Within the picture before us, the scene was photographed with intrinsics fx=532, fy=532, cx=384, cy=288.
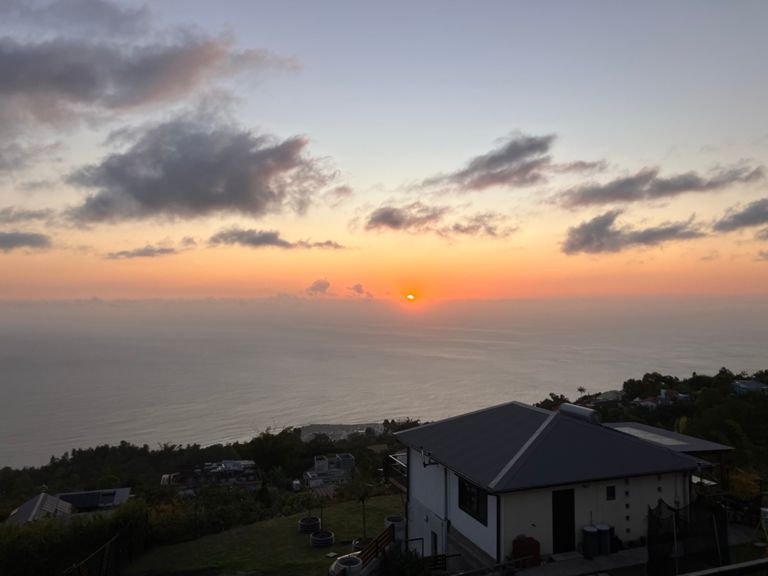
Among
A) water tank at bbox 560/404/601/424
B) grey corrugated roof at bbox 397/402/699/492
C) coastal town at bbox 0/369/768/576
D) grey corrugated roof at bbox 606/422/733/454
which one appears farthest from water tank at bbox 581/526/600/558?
grey corrugated roof at bbox 606/422/733/454

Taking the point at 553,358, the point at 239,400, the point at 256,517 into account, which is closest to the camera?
the point at 256,517

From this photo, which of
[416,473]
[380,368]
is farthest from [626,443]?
[380,368]

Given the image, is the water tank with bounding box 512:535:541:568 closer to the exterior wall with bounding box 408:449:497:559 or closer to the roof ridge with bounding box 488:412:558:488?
the exterior wall with bounding box 408:449:497:559

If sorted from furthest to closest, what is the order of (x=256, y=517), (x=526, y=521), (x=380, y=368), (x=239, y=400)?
Answer: (x=380, y=368) < (x=239, y=400) < (x=256, y=517) < (x=526, y=521)

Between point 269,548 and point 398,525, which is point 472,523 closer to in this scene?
point 398,525

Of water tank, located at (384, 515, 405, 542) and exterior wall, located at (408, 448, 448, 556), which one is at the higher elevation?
exterior wall, located at (408, 448, 448, 556)

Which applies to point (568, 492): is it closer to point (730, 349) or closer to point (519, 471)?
point (519, 471)
